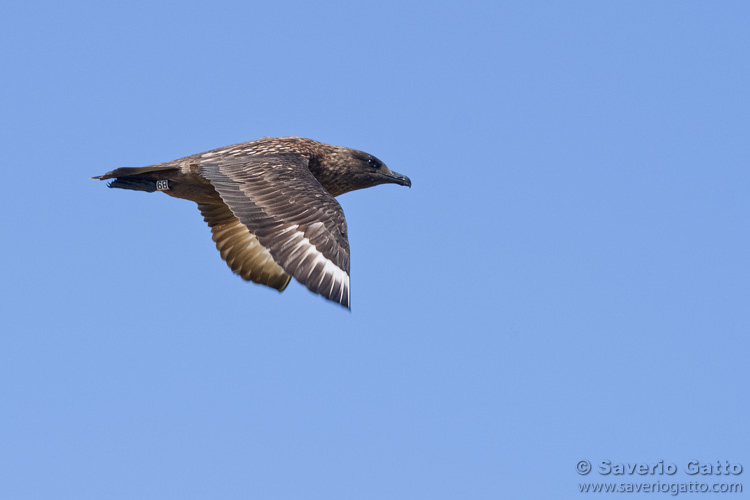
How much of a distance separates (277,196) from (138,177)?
201 centimetres

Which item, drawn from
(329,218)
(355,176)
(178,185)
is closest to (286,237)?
(329,218)

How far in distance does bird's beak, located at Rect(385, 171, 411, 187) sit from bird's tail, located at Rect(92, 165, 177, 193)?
2998mm

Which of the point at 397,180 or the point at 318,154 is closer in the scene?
the point at 318,154

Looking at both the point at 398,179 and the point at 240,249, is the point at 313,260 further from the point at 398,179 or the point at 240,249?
the point at 398,179

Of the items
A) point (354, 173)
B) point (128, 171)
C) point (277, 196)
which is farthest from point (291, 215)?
point (354, 173)

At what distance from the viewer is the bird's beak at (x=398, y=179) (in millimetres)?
13367

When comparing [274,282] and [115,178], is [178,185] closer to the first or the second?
[115,178]

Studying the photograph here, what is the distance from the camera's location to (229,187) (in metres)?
10.5

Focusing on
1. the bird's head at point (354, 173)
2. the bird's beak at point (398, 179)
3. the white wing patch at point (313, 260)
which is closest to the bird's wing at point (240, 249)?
the bird's head at point (354, 173)

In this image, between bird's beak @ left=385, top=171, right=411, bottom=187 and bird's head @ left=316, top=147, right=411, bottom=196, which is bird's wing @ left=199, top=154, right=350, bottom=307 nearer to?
bird's head @ left=316, top=147, right=411, bottom=196

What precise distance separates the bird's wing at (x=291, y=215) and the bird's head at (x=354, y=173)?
1552 mm

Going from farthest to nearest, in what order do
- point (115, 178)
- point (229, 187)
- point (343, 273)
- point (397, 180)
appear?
point (397, 180) < point (115, 178) < point (229, 187) < point (343, 273)

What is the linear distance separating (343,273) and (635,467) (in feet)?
14.9

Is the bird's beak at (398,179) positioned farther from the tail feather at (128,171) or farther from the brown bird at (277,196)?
the tail feather at (128,171)
